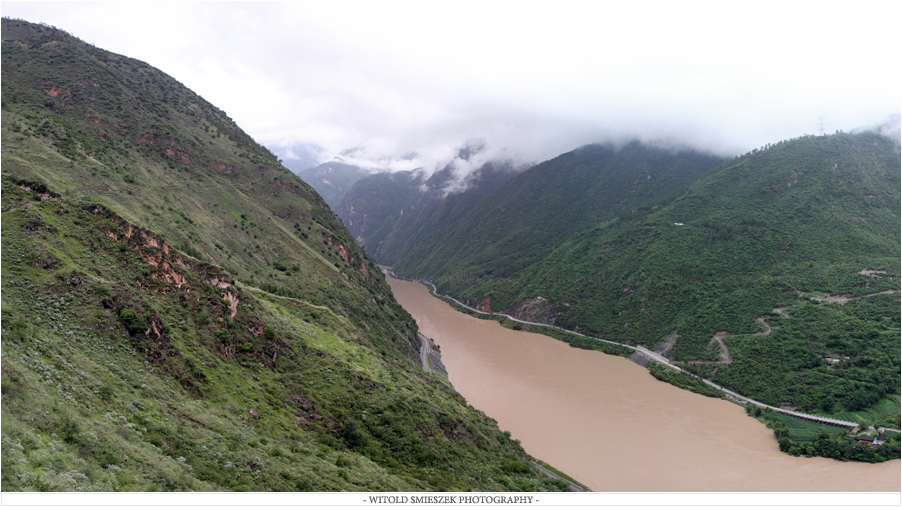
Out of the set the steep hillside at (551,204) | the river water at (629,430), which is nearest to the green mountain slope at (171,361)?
the river water at (629,430)

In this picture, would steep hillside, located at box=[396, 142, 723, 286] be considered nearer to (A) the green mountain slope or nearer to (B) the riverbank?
(B) the riverbank

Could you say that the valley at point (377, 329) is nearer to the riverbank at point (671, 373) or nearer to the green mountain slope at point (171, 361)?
the green mountain slope at point (171, 361)

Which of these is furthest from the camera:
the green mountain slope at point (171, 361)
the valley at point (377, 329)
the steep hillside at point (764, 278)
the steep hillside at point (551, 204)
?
the steep hillside at point (551, 204)

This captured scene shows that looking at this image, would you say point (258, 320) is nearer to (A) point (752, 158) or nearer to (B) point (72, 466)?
(B) point (72, 466)

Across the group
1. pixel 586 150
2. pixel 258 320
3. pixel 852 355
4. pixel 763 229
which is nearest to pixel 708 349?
pixel 852 355

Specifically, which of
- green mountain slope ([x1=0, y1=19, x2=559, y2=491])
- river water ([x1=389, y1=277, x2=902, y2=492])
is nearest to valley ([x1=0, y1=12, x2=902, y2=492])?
green mountain slope ([x1=0, y1=19, x2=559, y2=491])

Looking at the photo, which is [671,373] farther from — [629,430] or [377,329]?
[377,329]
